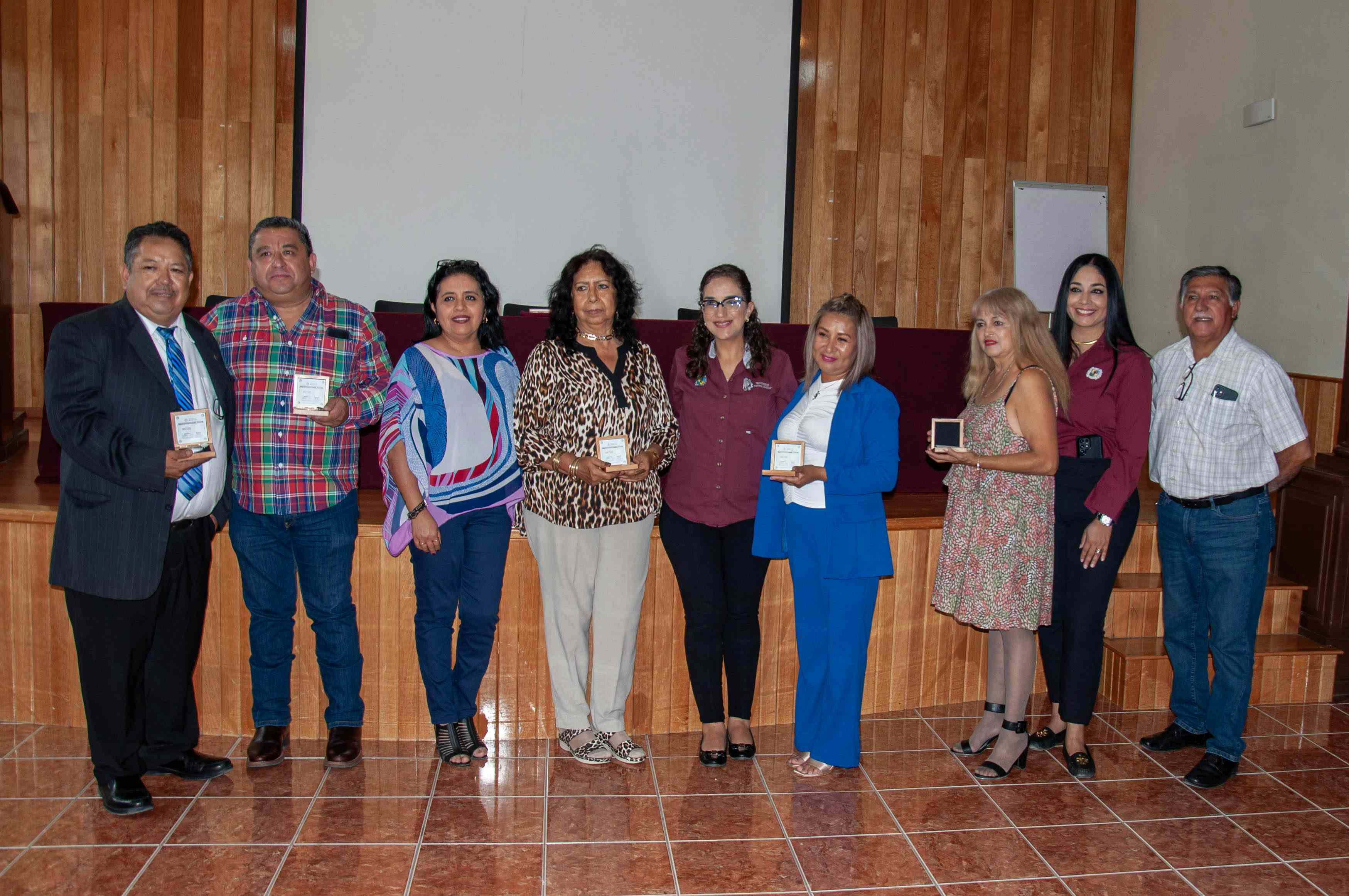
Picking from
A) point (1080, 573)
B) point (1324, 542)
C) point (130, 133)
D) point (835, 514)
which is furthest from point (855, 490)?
point (130, 133)

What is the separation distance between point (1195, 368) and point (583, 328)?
77.9 inches

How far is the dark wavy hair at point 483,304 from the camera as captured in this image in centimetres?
308

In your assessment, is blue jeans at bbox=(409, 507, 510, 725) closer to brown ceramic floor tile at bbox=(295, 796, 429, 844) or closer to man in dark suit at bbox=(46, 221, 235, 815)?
brown ceramic floor tile at bbox=(295, 796, 429, 844)

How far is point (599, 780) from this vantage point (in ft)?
10.4

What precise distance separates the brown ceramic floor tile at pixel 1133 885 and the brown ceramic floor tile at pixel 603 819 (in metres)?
1.08

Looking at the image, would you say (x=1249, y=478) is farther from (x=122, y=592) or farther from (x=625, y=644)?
(x=122, y=592)

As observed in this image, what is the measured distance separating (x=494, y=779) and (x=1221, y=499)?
2.46 m

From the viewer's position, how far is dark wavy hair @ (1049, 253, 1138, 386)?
3.10 meters

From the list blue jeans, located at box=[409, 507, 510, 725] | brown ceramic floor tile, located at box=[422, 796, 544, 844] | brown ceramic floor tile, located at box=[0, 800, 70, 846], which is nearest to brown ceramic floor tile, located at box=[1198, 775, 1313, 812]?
brown ceramic floor tile, located at box=[422, 796, 544, 844]

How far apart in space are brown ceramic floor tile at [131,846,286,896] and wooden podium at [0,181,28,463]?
3.35m

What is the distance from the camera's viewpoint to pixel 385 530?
321cm

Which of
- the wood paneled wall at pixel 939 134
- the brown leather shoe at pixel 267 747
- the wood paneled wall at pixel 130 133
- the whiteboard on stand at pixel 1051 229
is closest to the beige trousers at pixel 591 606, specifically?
the brown leather shoe at pixel 267 747

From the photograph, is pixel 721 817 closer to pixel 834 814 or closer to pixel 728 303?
pixel 834 814

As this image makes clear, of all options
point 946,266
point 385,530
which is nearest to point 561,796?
point 385,530
